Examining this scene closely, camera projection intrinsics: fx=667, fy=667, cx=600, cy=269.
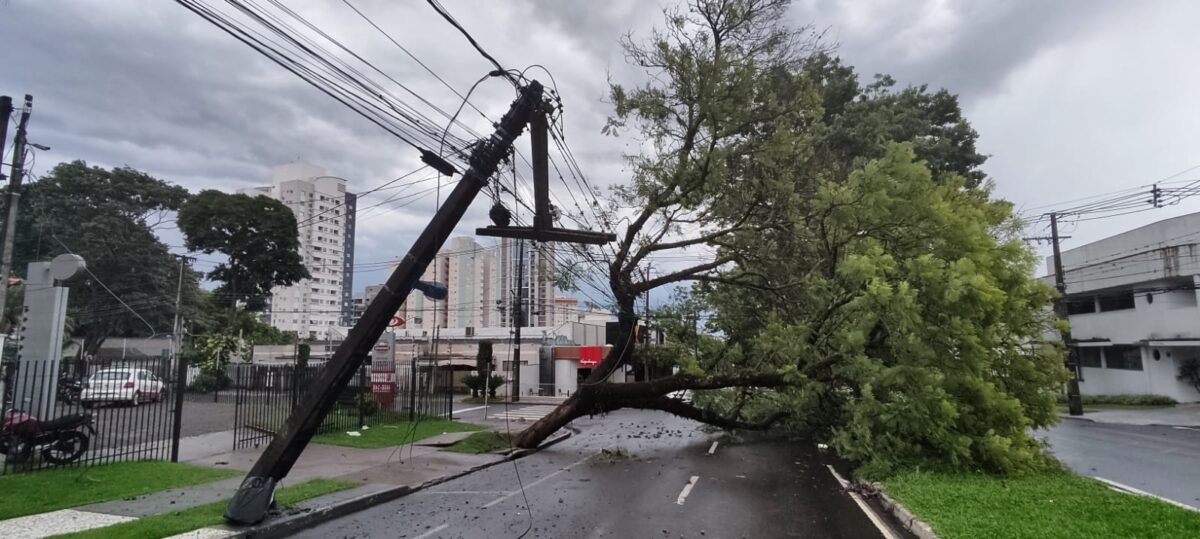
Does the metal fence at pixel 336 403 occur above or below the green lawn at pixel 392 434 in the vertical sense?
above

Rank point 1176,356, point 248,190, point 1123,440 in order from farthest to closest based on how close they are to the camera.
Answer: point 248,190 < point 1176,356 < point 1123,440

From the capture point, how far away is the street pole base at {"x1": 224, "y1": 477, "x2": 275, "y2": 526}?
7.89 metres

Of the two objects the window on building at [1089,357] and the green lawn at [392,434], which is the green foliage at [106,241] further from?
the window on building at [1089,357]

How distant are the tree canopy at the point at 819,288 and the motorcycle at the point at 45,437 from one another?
29.7 ft

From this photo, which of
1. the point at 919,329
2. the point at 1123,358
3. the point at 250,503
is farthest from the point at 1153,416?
the point at 250,503

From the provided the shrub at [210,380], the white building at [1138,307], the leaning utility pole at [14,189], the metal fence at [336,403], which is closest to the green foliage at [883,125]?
the white building at [1138,307]

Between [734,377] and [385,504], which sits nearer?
[385,504]

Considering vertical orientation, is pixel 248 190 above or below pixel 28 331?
above

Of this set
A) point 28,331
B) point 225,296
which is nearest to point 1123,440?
point 28,331

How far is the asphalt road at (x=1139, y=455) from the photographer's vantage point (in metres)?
11.3

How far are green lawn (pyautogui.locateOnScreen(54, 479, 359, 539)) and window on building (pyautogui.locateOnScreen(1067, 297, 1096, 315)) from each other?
129ft

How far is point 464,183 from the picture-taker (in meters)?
9.16

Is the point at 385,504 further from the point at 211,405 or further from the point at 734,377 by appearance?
the point at 211,405

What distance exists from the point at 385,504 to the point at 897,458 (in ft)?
28.2
